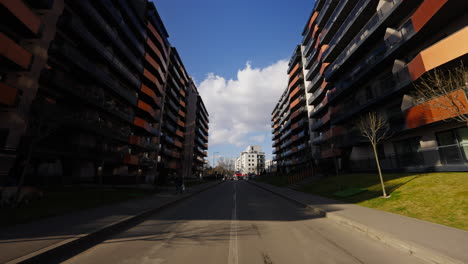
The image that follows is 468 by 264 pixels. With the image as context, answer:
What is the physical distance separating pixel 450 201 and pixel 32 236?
14.7 m

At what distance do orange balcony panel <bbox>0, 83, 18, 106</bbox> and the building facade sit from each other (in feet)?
87.1

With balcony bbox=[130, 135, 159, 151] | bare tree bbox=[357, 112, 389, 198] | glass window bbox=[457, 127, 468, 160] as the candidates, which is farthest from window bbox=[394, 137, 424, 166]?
balcony bbox=[130, 135, 159, 151]

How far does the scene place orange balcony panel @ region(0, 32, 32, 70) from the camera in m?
12.9

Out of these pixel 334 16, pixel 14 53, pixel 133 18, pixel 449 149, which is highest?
pixel 133 18

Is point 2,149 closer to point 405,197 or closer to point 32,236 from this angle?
point 32,236

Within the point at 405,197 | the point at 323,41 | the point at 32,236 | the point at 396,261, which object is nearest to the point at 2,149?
the point at 32,236

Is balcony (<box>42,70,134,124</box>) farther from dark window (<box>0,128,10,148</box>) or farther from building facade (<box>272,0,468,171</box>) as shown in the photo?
building facade (<box>272,0,468,171</box>)

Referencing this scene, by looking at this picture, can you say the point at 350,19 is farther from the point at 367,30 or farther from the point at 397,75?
the point at 397,75

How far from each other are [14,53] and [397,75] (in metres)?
30.5

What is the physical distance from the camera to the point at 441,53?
12.3 meters

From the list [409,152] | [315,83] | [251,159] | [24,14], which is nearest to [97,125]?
[24,14]

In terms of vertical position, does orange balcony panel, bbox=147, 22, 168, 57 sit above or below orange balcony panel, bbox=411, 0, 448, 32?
above

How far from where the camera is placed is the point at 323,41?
3053 centimetres

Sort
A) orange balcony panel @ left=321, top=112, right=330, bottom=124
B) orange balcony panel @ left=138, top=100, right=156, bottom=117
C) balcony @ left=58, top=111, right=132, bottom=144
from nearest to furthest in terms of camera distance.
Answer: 1. balcony @ left=58, top=111, right=132, bottom=144
2. orange balcony panel @ left=321, top=112, right=330, bottom=124
3. orange balcony panel @ left=138, top=100, right=156, bottom=117
